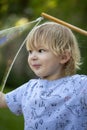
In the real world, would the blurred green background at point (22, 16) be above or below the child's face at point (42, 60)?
below

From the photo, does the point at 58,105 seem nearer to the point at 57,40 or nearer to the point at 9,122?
the point at 57,40

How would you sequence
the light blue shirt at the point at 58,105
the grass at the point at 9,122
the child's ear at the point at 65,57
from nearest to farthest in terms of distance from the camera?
1. the light blue shirt at the point at 58,105
2. the child's ear at the point at 65,57
3. the grass at the point at 9,122

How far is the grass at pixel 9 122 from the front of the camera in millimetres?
5824

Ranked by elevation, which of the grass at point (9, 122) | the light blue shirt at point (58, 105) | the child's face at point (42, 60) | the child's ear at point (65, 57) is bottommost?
the grass at point (9, 122)

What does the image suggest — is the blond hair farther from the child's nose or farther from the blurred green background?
the blurred green background

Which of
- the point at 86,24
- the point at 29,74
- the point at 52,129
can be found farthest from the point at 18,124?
the point at 52,129

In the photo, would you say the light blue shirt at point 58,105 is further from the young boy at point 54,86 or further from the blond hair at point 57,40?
the blond hair at point 57,40

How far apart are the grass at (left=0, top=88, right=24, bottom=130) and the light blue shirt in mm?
2350

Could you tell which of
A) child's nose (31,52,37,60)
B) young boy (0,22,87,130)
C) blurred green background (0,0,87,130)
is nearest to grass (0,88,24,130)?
blurred green background (0,0,87,130)

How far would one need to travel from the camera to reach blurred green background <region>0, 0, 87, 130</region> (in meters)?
6.06

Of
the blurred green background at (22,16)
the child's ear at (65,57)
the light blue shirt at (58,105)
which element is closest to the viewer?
the light blue shirt at (58,105)

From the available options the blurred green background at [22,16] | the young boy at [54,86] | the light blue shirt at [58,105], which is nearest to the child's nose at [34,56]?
the young boy at [54,86]

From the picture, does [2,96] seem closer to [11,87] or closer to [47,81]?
[47,81]

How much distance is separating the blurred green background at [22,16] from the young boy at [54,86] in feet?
7.00
